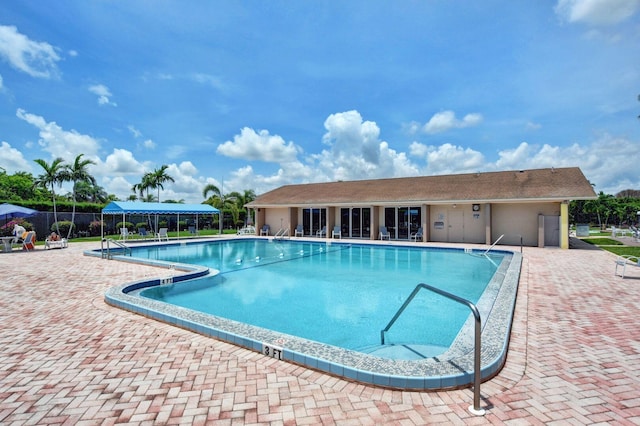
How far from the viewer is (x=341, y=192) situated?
81.6 ft

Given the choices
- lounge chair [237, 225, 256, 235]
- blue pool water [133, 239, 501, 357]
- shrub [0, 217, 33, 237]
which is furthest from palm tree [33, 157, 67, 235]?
lounge chair [237, 225, 256, 235]

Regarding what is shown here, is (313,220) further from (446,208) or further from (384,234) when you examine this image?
(446,208)

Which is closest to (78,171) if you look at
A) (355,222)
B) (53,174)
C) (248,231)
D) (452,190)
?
(53,174)

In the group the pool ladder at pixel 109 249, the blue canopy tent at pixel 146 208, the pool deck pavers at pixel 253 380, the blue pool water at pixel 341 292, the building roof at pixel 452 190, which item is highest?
the building roof at pixel 452 190

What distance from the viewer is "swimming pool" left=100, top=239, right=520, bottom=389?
3582mm

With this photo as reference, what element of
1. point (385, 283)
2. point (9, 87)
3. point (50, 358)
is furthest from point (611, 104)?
point (9, 87)

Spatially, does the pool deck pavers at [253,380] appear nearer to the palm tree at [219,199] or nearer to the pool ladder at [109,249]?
the pool ladder at [109,249]

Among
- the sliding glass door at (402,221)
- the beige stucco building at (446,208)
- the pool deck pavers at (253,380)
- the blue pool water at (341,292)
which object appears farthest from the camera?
the sliding glass door at (402,221)

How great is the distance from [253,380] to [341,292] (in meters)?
5.86

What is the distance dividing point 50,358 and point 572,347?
6777 mm

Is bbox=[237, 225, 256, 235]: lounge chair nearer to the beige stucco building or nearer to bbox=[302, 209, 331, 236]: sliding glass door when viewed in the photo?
the beige stucco building

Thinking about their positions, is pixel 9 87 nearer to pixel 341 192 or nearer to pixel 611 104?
pixel 341 192

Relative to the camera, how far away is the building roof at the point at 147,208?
17906 mm

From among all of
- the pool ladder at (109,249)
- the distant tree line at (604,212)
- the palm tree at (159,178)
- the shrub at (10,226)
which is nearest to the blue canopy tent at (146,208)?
the pool ladder at (109,249)
